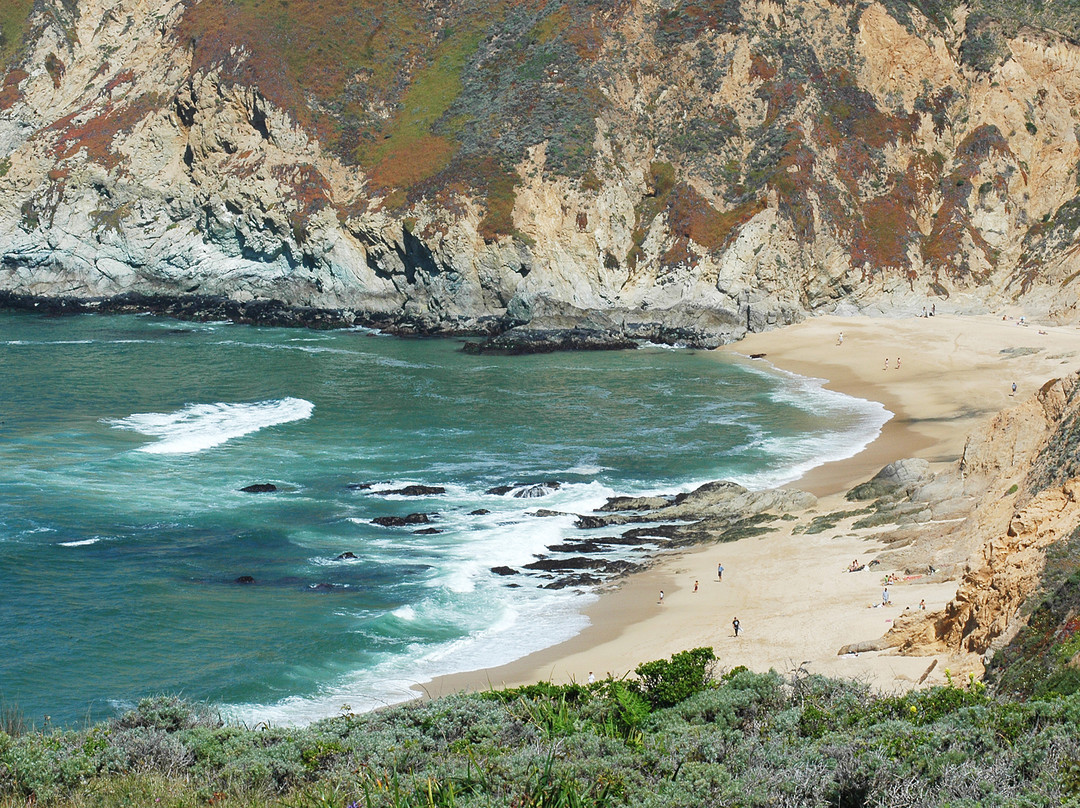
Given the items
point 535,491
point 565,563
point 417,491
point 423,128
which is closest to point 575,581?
point 565,563

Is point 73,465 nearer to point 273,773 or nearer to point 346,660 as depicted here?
point 346,660

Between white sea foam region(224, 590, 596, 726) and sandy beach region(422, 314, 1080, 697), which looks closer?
white sea foam region(224, 590, 596, 726)

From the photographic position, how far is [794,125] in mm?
70312

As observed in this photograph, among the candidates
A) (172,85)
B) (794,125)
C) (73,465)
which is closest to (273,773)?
(73,465)

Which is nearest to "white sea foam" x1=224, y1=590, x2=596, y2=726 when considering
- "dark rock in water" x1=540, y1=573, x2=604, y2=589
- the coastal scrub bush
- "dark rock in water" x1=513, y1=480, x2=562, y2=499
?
"dark rock in water" x1=540, y1=573, x2=604, y2=589

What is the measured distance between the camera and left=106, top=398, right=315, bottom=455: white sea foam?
37844mm

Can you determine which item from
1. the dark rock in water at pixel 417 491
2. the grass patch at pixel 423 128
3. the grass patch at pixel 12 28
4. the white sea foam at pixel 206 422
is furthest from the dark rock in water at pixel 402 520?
the grass patch at pixel 12 28

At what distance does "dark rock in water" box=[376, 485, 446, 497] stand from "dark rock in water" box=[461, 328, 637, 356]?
1118 inches

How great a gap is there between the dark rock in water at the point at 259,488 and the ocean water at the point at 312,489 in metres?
0.41

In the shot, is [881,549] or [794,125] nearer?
[881,549]

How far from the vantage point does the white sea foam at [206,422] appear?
37.8 metres

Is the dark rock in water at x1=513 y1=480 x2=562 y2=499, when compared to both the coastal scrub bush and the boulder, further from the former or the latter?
the coastal scrub bush

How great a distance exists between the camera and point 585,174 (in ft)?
227

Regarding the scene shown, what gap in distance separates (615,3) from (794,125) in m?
18.3
